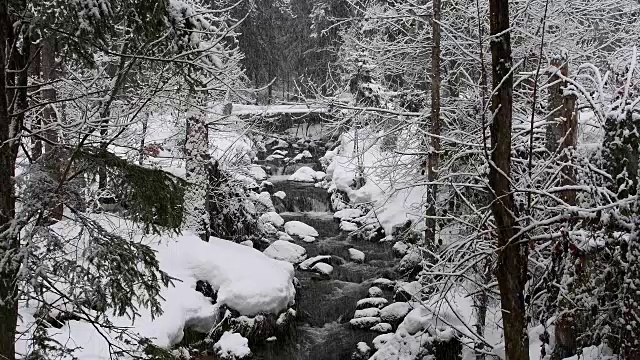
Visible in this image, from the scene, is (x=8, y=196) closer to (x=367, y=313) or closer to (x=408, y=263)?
(x=367, y=313)

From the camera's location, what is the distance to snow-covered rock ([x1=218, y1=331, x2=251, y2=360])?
9898 millimetres

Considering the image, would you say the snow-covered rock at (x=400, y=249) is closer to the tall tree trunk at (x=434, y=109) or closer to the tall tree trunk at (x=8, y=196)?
the tall tree trunk at (x=434, y=109)

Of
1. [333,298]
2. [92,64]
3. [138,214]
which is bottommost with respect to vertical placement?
[333,298]

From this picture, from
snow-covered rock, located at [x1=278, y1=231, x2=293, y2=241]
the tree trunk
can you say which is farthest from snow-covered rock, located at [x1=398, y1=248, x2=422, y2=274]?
the tree trunk

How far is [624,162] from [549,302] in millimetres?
1571

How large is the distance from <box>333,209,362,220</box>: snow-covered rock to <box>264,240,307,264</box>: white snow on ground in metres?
4.40

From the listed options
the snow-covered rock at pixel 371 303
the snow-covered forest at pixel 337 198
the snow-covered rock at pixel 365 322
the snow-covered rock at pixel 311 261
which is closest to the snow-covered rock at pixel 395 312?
the snow-covered forest at pixel 337 198

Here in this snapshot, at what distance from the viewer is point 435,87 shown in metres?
10.2

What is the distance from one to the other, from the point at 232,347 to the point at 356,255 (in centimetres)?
654

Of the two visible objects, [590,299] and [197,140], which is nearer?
[590,299]

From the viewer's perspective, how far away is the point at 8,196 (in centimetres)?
338

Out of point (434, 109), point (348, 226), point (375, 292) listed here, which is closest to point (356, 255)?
point (375, 292)

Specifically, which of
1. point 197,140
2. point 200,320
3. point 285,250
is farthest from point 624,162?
point 285,250

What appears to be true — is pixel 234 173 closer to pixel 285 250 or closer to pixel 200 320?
pixel 285 250
